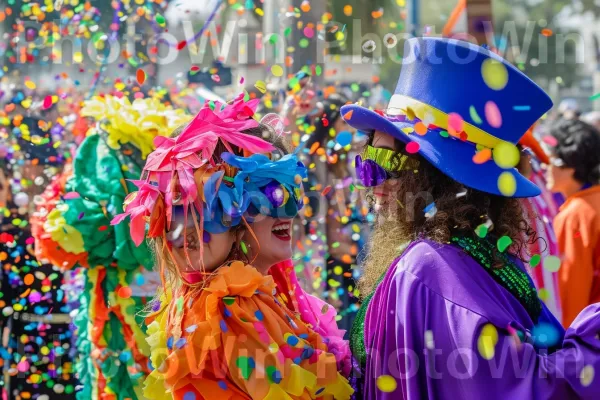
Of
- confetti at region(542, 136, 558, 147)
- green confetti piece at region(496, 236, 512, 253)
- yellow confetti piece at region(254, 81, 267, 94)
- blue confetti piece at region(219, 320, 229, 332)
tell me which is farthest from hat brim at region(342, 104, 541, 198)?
confetti at region(542, 136, 558, 147)

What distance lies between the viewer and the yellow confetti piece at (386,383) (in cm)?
201

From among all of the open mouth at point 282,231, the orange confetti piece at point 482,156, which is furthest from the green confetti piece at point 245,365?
the orange confetti piece at point 482,156

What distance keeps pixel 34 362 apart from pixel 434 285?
10.4 feet

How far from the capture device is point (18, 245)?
4.56 metres

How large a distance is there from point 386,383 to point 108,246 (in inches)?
79.5

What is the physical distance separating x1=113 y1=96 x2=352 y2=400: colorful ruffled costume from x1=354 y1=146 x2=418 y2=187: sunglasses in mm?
200

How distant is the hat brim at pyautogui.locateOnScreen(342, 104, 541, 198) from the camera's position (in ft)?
6.77

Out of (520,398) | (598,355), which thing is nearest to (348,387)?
(520,398)

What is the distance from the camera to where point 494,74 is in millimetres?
2137

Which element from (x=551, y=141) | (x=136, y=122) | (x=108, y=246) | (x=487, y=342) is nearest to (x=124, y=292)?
(x=108, y=246)

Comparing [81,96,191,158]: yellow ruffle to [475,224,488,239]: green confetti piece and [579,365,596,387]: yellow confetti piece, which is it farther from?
[579,365,596,387]: yellow confetti piece

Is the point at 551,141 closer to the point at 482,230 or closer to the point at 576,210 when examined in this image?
the point at 576,210

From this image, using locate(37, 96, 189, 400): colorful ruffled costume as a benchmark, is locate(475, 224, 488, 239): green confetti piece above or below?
above

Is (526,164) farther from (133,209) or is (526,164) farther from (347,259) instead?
(133,209)
